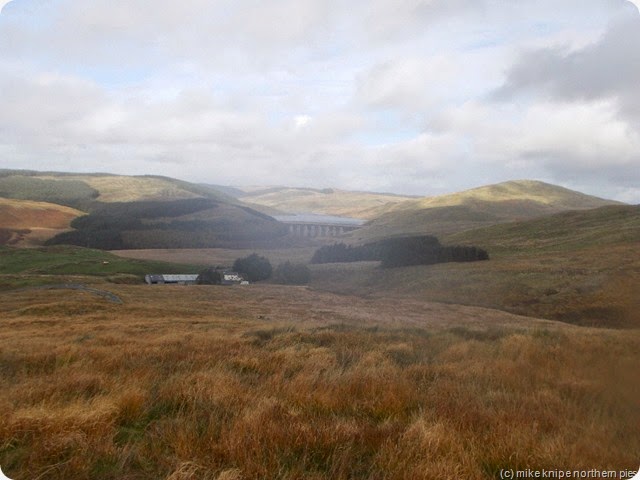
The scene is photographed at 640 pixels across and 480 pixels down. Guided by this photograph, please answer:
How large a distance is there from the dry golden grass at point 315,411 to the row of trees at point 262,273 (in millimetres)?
58437

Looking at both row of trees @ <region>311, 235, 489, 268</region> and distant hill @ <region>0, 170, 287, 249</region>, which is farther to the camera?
distant hill @ <region>0, 170, 287, 249</region>

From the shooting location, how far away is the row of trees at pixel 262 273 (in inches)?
2717

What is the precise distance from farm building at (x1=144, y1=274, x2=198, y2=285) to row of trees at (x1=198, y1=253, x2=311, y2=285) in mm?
2451

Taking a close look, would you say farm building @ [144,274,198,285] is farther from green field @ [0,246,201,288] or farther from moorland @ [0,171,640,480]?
moorland @ [0,171,640,480]

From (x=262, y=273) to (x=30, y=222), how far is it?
8501 cm

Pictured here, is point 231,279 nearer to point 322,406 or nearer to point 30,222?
point 322,406

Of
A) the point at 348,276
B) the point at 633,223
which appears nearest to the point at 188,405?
the point at 348,276

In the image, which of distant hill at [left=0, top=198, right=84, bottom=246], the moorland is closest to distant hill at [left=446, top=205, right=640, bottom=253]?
the moorland

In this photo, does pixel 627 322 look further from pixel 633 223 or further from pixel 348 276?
pixel 633 223

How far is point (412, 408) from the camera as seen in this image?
674 centimetres

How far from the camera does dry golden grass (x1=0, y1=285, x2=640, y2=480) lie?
15.5 ft

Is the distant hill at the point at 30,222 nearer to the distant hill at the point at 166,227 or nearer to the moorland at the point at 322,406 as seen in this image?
the distant hill at the point at 166,227

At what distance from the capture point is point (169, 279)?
2746 inches

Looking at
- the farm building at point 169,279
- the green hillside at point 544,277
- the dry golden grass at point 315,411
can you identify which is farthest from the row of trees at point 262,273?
the dry golden grass at point 315,411
